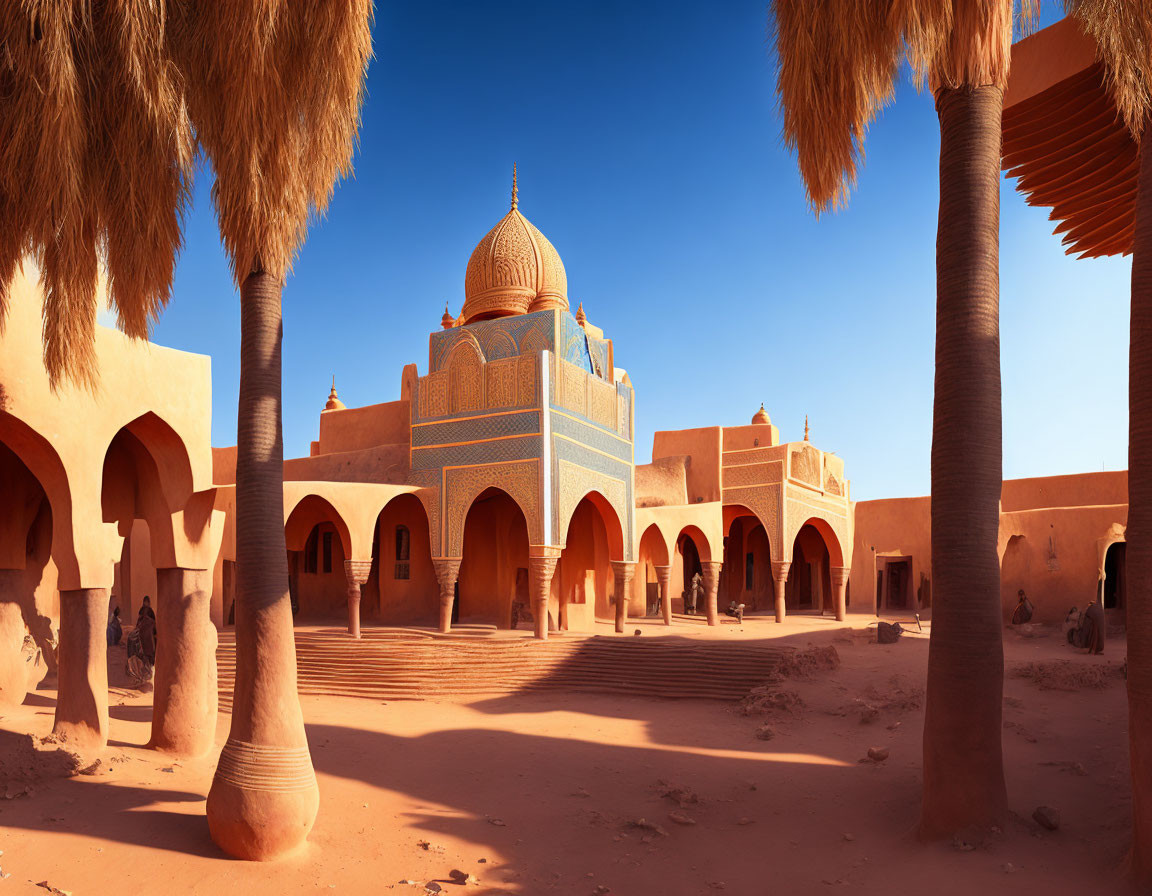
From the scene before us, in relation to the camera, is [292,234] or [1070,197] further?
[1070,197]

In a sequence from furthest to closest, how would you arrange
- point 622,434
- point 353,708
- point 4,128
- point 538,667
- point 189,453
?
1. point 622,434
2. point 538,667
3. point 353,708
4. point 189,453
5. point 4,128

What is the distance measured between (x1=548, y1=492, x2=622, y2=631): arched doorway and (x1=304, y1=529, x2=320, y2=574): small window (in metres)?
6.59

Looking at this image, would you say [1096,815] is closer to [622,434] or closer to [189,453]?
[189,453]

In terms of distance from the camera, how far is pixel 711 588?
24.2m

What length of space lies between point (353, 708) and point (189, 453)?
19.5 ft

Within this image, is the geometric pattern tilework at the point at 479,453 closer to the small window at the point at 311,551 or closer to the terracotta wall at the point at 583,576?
the terracotta wall at the point at 583,576

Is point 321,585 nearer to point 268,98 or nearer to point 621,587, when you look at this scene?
point 621,587

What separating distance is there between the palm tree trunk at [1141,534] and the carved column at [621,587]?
15.3 meters

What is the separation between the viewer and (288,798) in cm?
659

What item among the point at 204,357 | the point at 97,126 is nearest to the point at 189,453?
the point at 204,357

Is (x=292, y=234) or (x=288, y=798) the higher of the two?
(x=292, y=234)

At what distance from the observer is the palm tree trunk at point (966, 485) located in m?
6.41

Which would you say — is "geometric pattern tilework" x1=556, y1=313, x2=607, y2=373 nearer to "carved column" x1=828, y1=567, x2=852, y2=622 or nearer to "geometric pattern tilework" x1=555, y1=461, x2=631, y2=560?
"geometric pattern tilework" x1=555, y1=461, x2=631, y2=560

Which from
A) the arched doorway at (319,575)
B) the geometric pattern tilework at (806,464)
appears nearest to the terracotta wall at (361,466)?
the arched doorway at (319,575)
